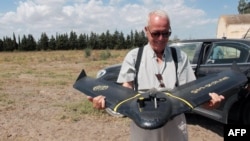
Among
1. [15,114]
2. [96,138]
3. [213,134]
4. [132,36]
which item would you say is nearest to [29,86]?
[15,114]

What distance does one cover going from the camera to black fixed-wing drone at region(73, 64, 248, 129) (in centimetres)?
209

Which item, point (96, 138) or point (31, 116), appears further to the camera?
point (31, 116)

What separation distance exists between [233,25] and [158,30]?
107 ft

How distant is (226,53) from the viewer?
5469 mm

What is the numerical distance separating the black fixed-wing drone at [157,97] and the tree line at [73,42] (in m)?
58.8

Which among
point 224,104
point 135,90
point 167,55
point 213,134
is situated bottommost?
point 213,134

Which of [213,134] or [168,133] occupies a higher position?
[168,133]

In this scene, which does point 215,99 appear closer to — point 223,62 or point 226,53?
point 223,62

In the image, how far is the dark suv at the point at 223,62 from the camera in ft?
16.1

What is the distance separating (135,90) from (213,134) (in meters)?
3.50

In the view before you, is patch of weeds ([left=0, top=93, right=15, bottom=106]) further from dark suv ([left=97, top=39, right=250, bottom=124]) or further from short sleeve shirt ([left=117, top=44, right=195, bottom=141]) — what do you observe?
short sleeve shirt ([left=117, top=44, right=195, bottom=141])

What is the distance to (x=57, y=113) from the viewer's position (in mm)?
7117

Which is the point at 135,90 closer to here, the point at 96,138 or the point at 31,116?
the point at 96,138

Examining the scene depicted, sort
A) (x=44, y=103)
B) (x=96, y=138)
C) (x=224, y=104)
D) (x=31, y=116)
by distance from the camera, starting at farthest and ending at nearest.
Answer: (x=44, y=103)
(x=31, y=116)
(x=96, y=138)
(x=224, y=104)
